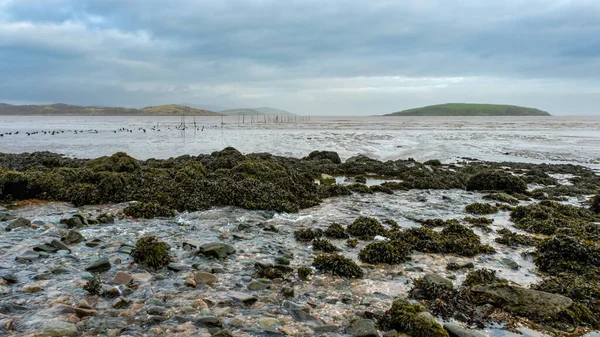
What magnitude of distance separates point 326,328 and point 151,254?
3.38 m

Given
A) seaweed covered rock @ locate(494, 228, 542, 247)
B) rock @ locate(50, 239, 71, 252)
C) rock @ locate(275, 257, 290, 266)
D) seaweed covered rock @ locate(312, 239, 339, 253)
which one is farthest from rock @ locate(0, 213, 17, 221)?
seaweed covered rock @ locate(494, 228, 542, 247)

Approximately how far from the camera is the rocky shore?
14.8 ft

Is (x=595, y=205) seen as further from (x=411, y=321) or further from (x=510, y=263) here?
(x=411, y=321)

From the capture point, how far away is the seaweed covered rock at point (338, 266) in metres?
6.04

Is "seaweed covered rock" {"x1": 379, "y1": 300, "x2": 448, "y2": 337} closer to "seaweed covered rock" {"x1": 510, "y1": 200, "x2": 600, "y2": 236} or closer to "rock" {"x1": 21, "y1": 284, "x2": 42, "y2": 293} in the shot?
"rock" {"x1": 21, "y1": 284, "x2": 42, "y2": 293}

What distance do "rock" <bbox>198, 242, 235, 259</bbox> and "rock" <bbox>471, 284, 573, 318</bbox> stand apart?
4.19 meters

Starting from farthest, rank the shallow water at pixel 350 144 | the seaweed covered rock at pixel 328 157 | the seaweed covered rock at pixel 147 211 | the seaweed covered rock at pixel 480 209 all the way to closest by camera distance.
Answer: the shallow water at pixel 350 144
the seaweed covered rock at pixel 328 157
the seaweed covered rock at pixel 480 209
the seaweed covered rock at pixel 147 211

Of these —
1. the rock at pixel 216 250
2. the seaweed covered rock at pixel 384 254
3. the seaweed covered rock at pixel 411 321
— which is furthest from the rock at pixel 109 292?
the seaweed covered rock at pixel 384 254

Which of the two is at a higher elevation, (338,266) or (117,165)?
(117,165)

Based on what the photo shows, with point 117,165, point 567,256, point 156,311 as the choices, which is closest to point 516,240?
point 567,256

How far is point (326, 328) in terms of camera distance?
4395 millimetres

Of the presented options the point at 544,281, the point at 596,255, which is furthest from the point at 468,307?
the point at 596,255

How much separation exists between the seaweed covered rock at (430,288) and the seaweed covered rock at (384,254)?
98cm

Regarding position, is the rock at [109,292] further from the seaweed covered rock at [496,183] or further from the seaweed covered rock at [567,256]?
the seaweed covered rock at [496,183]
